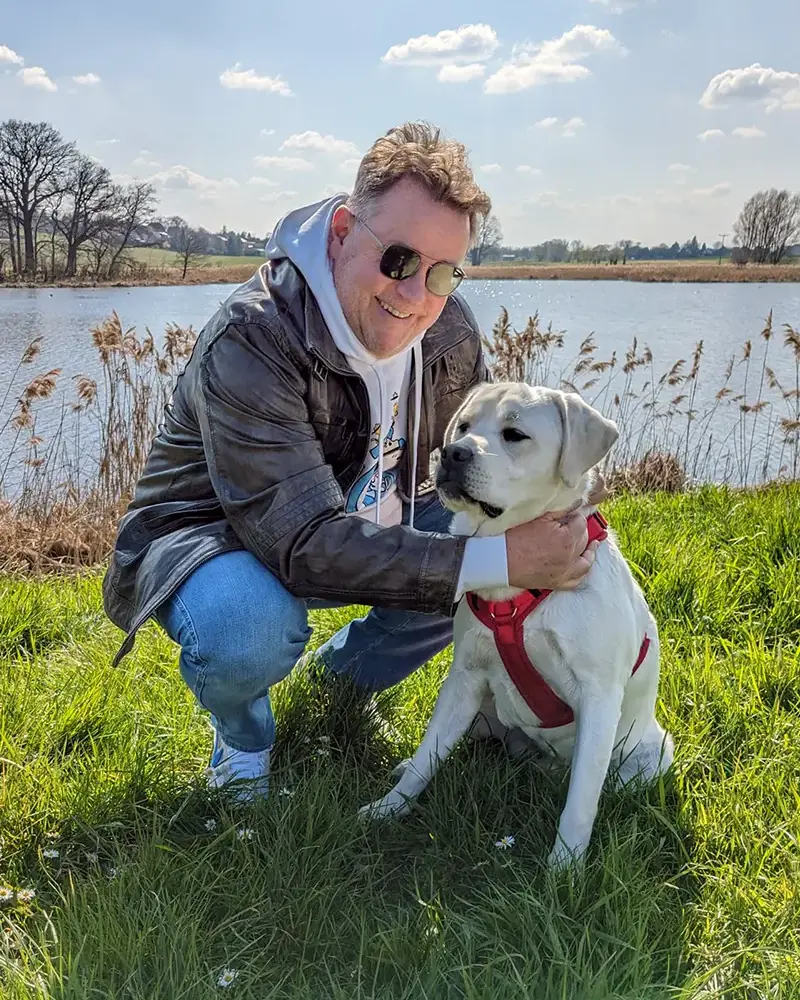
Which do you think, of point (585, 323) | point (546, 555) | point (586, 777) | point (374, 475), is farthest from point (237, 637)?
point (585, 323)

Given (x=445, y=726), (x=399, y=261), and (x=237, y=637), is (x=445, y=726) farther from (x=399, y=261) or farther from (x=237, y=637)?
(x=399, y=261)

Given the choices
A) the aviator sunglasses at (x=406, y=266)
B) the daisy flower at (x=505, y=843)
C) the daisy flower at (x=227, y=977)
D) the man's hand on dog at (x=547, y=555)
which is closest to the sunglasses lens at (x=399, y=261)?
the aviator sunglasses at (x=406, y=266)

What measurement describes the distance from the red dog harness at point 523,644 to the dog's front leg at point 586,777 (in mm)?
188

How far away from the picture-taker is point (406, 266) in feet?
8.13

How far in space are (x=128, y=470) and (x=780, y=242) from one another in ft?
93.1

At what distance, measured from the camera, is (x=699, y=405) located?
9508 millimetres

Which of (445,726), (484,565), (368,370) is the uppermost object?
(368,370)

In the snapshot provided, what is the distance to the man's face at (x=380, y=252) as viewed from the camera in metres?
2.48

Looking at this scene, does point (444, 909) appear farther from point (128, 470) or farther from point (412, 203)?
point (128, 470)

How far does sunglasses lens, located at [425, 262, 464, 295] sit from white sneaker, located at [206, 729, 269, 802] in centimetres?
149

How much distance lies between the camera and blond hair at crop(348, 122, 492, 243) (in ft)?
8.09

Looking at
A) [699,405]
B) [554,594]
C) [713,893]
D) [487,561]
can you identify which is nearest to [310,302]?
[487,561]

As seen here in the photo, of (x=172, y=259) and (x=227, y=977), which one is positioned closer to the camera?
(x=227, y=977)

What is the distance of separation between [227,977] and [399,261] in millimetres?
1849
